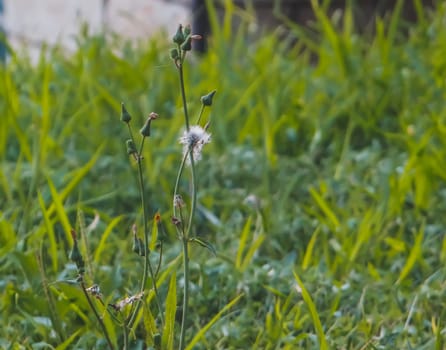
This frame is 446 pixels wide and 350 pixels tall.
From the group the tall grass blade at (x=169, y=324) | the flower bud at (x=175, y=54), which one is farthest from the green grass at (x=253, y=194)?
the flower bud at (x=175, y=54)

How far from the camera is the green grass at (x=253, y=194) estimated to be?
1.31 meters

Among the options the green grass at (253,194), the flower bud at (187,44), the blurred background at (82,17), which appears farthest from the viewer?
the blurred background at (82,17)

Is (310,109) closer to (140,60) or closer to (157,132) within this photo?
(157,132)

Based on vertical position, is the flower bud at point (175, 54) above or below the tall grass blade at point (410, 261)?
above

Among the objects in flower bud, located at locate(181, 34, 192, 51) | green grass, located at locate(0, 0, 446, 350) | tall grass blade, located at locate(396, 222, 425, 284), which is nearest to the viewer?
flower bud, located at locate(181, 34, 192, 51)

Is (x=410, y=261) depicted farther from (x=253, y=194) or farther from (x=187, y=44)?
(x=187, y=44)

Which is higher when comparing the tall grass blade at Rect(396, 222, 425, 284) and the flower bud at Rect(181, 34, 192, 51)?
the flower bud at Rect(181, 34, 192, 51)

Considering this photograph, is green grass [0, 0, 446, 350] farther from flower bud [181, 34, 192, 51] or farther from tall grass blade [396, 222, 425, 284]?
flower bud [181, 34, 192, 51]

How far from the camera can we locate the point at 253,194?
189cm

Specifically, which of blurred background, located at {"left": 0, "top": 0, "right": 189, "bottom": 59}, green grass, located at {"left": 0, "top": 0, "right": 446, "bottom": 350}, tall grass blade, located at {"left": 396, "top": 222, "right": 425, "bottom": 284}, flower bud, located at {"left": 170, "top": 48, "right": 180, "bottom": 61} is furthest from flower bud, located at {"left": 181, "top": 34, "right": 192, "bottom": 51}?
blurred background, located at {"left": 0, "top": 0, "right": 189, "bottom": 59}

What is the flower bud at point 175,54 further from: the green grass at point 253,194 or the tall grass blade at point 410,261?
the tall grass blade at point 410,261

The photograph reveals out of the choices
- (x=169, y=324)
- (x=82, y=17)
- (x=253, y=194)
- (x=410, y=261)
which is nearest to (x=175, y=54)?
(x=169, y=324)

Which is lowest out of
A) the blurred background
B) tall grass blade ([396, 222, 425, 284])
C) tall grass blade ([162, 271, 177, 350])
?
tall grass blade ([162, 271, 177, 350])

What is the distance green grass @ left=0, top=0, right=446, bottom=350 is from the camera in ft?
4.31
